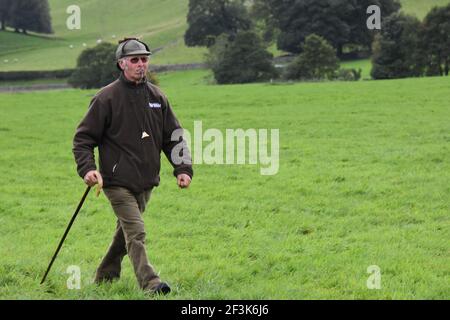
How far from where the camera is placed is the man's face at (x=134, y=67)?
24.9ft

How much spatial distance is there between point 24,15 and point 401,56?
93011 millimetres

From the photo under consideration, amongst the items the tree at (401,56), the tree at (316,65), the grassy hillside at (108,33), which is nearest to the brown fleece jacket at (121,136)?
the tree at (316,65)

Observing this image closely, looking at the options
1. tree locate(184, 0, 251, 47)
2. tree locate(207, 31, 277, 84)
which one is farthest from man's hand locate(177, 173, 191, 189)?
tree locate(184, 0, 251, 47)

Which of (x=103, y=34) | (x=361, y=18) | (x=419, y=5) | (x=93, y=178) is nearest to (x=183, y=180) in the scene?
(x=93, y=178)

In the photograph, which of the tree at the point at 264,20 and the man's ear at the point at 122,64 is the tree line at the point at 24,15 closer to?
the tree at the point at 264,20

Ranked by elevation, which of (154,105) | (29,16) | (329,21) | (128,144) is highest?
(29,16)

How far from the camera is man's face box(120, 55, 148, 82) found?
7.59 metres

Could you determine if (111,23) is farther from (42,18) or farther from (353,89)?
(353,89)

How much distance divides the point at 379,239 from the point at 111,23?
153142 millimetres

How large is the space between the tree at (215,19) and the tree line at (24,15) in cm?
4968

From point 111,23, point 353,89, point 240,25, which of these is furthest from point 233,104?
point 111,23

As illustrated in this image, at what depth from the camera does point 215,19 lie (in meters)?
99.5

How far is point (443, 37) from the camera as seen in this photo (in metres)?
68.8

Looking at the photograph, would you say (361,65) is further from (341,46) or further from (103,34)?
(103,34)
